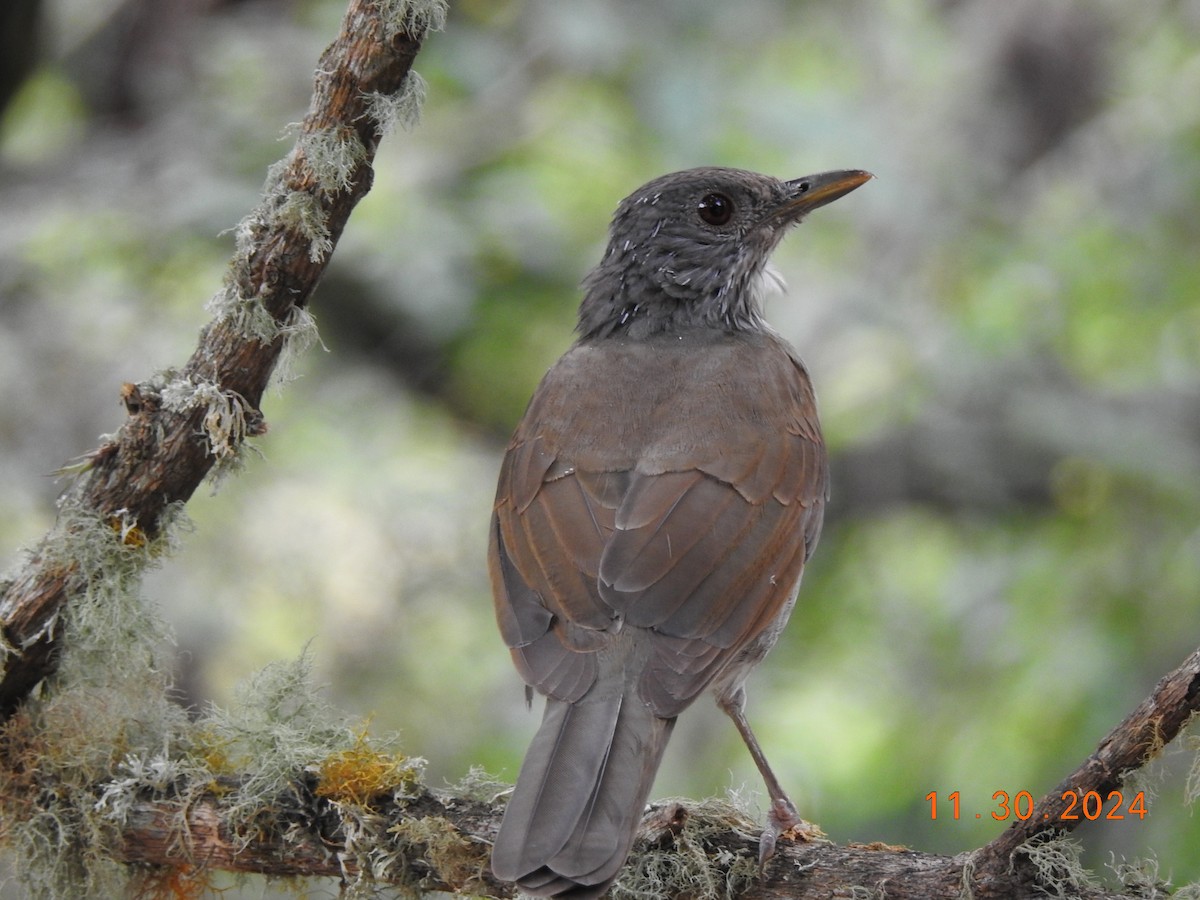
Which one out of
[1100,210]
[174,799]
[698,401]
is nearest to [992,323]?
[1100,210]

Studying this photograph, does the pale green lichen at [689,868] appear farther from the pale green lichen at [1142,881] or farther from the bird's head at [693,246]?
the bird's head at [693,246]

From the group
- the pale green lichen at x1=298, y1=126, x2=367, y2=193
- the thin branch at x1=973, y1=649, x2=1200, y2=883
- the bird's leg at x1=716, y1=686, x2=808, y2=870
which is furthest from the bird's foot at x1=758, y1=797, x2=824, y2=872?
the pale green lichen at x1=298, y1=126, x2=367, y2=193

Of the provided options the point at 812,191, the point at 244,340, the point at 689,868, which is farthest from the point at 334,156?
the point at 812,191

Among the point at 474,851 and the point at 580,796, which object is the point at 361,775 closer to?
the point at 474,851

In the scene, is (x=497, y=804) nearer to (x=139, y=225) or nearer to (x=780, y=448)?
(x=780, y=448)

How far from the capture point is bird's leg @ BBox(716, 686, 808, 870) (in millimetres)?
3215

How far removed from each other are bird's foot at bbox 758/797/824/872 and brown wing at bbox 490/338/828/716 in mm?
354

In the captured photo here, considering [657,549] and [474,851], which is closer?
[474,851]

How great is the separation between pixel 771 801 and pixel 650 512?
0.81 meters

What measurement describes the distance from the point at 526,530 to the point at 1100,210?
13.7 ft

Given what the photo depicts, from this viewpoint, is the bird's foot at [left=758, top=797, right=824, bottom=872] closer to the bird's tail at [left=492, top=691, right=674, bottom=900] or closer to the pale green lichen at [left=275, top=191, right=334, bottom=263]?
the bird's tail at [left=492, top=691, right=674, bottom=900]

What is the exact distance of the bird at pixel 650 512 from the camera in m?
3.13

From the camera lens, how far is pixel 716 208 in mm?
4812

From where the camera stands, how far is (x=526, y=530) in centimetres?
391
